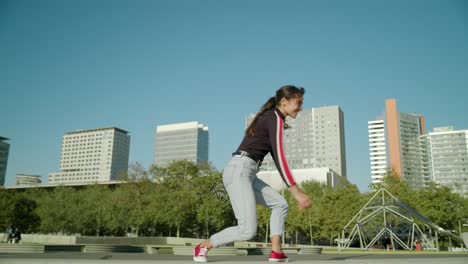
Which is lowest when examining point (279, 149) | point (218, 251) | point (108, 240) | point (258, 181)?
point (108, 240)

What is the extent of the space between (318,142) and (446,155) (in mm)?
64753

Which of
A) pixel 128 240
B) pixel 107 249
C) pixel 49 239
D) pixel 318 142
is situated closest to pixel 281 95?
pixel 107 249

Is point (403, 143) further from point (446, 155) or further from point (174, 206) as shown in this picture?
point (174, 206)

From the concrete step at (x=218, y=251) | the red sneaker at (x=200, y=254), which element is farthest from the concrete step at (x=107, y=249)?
the red sneaker at (x=200, y=254)

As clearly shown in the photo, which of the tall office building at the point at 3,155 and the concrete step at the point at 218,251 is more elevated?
the tall office building at the point at 3,155

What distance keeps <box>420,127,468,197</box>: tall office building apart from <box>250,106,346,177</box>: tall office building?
48301 mm

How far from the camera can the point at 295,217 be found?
52.3 meters

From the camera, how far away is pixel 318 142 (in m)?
170

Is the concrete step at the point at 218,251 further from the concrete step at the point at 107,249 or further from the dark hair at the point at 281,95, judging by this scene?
the dark hair at the point at 281,95

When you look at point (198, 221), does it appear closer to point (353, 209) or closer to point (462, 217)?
point (353, 209)

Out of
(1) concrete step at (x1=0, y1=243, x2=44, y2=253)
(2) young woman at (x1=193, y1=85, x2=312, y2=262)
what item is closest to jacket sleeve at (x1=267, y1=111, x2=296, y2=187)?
(2) young woman at (x1=193, y1=85, x2=312, y2=262)

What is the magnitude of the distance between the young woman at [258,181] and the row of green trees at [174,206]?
41.7 meters

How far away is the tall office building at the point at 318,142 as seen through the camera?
166 meters

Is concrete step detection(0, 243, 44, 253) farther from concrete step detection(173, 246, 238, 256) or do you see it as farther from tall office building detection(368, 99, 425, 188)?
tall office building detection(368, 99, 425, 188)
